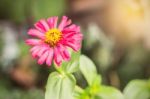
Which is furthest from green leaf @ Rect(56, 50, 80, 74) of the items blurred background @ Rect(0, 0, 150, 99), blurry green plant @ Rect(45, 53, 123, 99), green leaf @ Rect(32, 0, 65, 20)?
green leaf @ Rect(32, 0, 65, 20)

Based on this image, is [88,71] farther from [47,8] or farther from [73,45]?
[47,8]

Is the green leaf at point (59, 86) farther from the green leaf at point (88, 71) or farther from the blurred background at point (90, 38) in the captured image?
the blurred background at point (90, 38)

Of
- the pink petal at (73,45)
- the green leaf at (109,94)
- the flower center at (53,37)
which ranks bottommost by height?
the green leaf at (109,94)

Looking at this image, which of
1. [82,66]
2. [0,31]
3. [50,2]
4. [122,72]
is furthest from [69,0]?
[82,66]

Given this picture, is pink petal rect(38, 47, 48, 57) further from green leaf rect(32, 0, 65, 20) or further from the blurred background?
green leaf rect(32, 0, 65, 20)

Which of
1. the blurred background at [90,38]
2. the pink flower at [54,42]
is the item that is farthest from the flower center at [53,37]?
the blurred background at [90,38]

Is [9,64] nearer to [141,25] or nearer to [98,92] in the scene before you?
[141,25]
